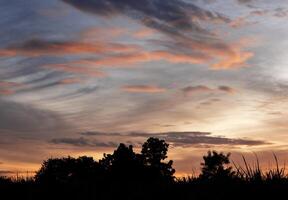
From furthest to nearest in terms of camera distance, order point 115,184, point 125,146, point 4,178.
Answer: point 125,146, point 4,178, point 115,184

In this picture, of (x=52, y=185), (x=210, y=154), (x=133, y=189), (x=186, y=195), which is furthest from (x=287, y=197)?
(x=210, y=154)

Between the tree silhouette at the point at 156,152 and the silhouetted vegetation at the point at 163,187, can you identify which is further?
the tree silhouette at the point at 156,152

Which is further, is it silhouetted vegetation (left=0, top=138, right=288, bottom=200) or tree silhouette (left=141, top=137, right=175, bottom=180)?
tree silhouette (left=141, top=137, right=175, bottom=180)

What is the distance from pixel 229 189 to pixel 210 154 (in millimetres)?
67255

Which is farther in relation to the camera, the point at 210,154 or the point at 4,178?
the point at 210,154

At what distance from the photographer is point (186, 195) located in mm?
12195

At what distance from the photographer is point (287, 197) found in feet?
35.8

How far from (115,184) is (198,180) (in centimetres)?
243

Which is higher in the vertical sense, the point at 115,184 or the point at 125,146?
the point at 125,146

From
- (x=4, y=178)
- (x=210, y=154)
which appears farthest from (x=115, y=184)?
(x=210, y=154)

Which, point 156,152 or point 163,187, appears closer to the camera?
point 163,187

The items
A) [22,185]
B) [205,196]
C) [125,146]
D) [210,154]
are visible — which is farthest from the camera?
[210,154]

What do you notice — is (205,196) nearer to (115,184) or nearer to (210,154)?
(115,184)

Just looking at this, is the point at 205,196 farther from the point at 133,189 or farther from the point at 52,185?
the point at 52,185
